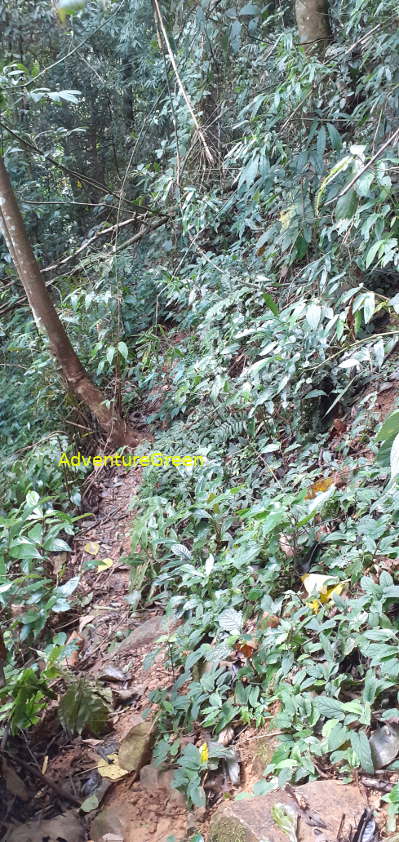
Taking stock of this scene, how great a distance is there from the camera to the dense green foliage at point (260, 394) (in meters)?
2.18

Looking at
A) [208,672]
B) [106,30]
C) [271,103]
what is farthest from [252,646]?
[106,30]

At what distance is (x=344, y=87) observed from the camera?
3.83 m

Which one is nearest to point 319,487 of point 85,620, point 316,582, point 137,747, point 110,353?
point 316,582

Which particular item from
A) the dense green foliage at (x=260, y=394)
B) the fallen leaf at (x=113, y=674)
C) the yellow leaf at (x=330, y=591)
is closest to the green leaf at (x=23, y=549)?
the dense green foliage at (x=260, y=394)

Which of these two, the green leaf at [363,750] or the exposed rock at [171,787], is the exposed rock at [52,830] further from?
the green leaf at [363,750]

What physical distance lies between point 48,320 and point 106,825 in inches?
139

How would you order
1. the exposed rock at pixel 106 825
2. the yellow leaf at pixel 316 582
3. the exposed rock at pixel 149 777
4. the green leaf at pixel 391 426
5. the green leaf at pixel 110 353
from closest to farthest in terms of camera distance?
A: the green leaf at pixel 391 426 → the exposed rock at pixel 106 825 → the exposed rock at pixel 149 777 → the yellow leaf at pixel 316 582 → the green leaf at pixel 110 353

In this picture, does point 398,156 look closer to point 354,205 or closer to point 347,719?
point 354,205

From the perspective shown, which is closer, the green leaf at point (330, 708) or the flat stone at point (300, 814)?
the flat stone at point (300, 814)

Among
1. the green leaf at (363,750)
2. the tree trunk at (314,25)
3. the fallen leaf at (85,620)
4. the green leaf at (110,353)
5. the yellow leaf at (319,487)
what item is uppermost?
the tree trunk at (314,25)

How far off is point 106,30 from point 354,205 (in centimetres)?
818

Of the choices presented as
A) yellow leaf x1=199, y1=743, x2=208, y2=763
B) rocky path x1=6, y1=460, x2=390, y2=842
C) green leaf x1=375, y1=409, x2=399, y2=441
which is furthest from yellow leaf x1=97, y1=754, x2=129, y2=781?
green leaf x1=375, y1=409, x2=399, y2=441

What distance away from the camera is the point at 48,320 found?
4.68 m

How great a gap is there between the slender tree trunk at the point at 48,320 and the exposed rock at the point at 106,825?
9.95 feet
